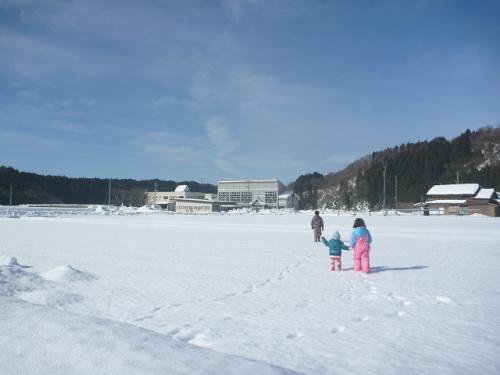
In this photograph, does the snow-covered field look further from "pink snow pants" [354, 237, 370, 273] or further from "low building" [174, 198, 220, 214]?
"low building" [174, 198, 220, 214]

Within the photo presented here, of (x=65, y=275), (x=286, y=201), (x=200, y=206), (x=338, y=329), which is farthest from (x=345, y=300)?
(x=286, y=201)

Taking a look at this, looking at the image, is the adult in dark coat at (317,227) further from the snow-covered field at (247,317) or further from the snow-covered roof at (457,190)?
the snow-covered roof at (457,190)

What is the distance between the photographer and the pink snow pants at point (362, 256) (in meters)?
9.33

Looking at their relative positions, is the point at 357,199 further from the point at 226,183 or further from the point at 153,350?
the point at 153,350

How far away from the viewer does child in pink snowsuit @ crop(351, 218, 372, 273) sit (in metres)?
9.34

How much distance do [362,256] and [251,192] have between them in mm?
114851

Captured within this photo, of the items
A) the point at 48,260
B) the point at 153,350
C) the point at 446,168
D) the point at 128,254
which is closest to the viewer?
the point at 153,350

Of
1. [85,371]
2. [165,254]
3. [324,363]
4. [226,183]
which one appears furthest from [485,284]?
[226,183]

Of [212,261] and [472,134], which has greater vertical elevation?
[472,134]

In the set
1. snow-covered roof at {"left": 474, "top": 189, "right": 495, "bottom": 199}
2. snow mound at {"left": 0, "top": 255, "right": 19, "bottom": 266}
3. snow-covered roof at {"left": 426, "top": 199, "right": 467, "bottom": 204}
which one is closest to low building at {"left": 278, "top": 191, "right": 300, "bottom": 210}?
snow-covered roof at {"left": 426, "top": 199, "right": 467, "bottom": 204}

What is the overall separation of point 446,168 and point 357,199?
25.2m

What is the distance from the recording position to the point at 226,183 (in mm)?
128750

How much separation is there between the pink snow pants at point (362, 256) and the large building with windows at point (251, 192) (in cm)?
11118

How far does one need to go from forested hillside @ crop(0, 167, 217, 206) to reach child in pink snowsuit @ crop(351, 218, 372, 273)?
4699 inches
